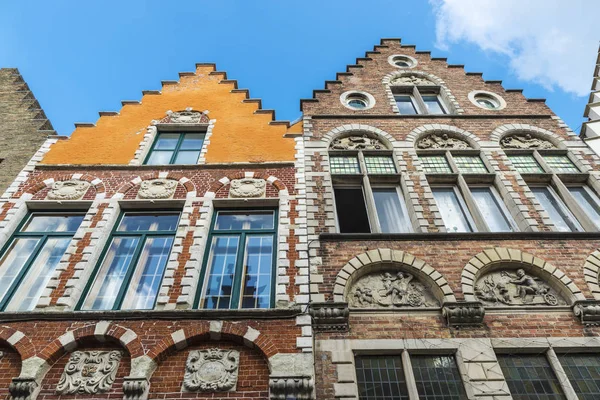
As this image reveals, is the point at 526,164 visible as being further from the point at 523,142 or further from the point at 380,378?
the point at 380,378

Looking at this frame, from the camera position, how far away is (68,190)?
925 cm

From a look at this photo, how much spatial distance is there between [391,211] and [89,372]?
6.56 metres

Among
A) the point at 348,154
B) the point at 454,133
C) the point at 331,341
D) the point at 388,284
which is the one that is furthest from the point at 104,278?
the point at 454,133

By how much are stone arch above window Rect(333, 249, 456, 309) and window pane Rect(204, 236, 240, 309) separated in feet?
6.66

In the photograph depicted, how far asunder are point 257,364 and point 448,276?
3.73m

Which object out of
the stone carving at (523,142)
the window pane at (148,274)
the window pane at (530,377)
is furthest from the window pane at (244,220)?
the stone carving at (523,142)

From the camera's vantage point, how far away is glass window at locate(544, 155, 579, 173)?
10008 millimetres

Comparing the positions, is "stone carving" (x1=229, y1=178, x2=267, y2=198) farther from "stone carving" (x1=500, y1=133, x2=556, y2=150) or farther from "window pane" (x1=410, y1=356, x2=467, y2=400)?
"stone carving" (x1=500, y1=133, x2=556, y2=150)

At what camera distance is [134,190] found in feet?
30.5

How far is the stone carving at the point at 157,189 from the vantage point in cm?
912

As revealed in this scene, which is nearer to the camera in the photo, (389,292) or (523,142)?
(389,292)

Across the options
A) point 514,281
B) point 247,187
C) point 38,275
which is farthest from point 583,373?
point 38,275

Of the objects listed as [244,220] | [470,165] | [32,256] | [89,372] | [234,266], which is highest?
[470,165]

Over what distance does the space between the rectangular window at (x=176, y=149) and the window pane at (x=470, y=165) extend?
6745mm
